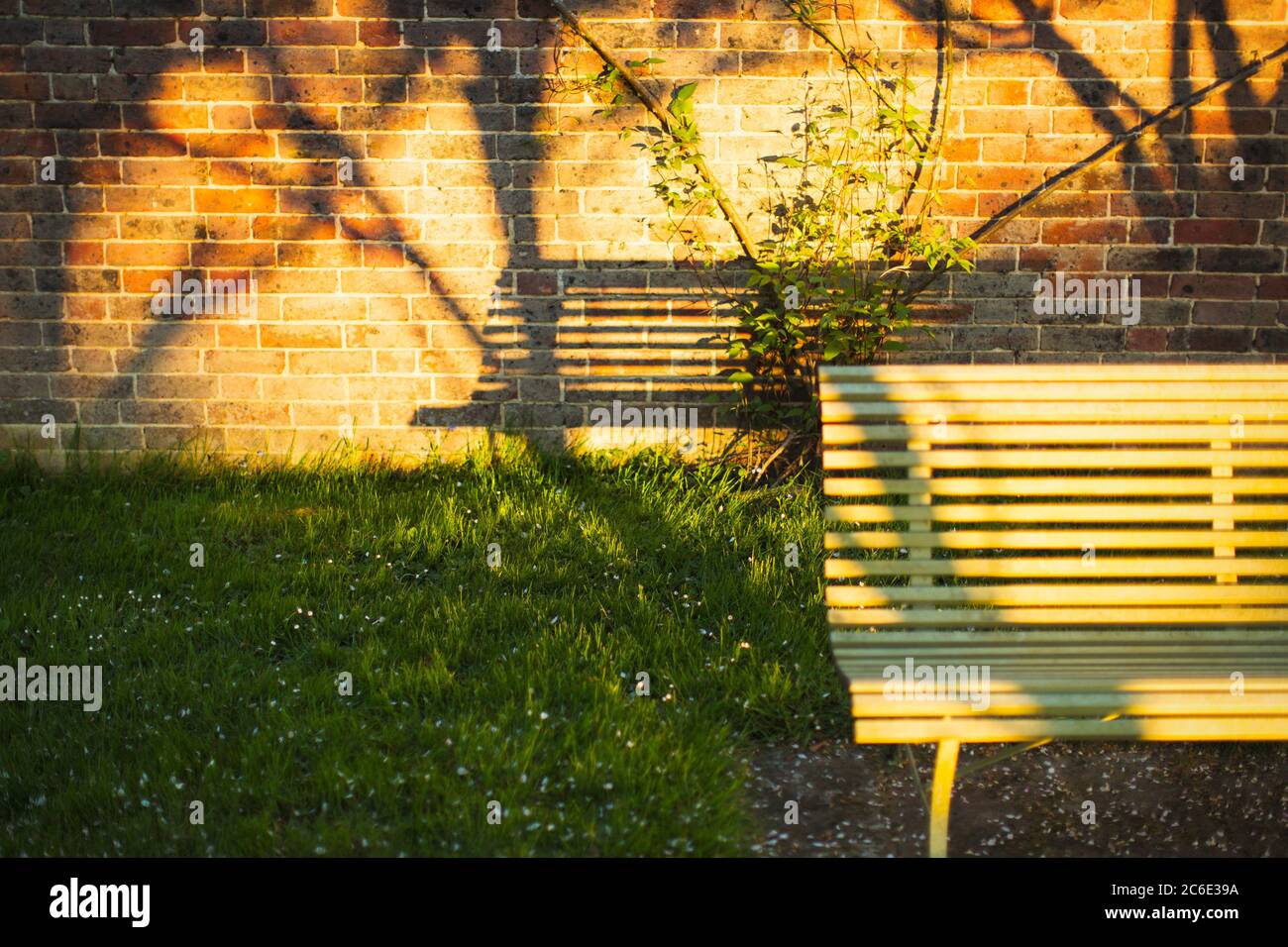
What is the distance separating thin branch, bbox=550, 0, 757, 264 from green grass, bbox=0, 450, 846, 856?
1084mm

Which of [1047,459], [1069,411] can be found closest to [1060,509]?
[1047,459]

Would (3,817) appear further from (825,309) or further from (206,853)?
(825,309)

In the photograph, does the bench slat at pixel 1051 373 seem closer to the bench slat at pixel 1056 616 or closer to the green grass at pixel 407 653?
the bench slat at pixel 1056 616

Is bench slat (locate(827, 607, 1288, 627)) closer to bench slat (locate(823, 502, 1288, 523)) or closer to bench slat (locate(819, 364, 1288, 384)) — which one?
bench slat (locate(823, 502, 1288, 523))

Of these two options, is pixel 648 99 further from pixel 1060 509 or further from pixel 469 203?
pixel 1060 509

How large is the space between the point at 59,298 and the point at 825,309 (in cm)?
321

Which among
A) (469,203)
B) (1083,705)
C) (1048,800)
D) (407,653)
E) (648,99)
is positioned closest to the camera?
(1083,705)

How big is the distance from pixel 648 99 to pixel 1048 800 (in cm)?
314

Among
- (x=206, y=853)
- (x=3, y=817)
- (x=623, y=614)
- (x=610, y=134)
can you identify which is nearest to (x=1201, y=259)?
(x=610, y=134)

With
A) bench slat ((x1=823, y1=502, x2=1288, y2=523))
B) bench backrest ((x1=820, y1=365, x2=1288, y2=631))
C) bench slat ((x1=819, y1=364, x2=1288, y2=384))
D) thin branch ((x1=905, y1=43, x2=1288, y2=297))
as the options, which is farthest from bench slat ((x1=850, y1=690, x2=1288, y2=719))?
thin branch ((x1=905, y1=43, x2=1288, y2=297))

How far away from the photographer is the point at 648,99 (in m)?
4.89

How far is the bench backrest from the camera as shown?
279cm

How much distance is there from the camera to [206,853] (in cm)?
259

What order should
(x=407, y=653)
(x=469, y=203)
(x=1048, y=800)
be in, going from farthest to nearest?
(x=469, y=203), (x=407, y=653), (x=1048, y=800)
